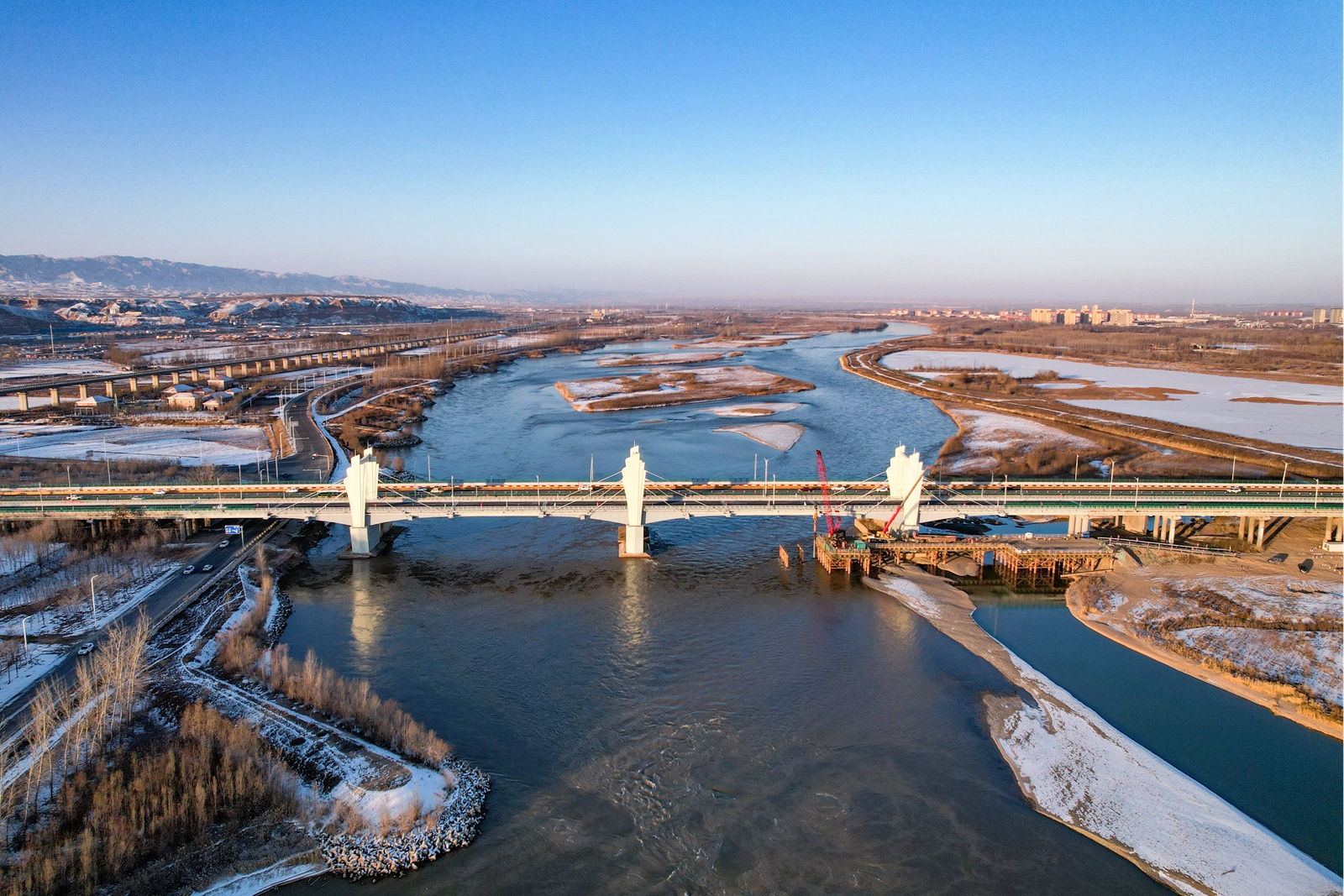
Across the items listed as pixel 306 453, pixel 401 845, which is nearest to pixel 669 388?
pixel 306 453

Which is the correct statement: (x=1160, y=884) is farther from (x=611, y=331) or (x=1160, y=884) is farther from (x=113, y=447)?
(x=611, y=331)

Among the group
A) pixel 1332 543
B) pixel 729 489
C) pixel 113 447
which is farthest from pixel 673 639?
pixel 113 447

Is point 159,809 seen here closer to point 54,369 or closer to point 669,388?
point 669,388

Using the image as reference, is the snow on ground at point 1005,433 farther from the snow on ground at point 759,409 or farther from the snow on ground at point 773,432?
the snow on ground at point 759,409

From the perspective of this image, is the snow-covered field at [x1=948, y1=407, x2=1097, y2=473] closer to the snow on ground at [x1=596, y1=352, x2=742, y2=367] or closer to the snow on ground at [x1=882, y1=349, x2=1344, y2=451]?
the snow on ground at [x1=882, y1=349, x2=1344, y2=451]

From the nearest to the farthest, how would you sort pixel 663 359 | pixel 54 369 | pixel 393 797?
1. pixel 393 797
2. pixel 54 369
3. pixel 663 359

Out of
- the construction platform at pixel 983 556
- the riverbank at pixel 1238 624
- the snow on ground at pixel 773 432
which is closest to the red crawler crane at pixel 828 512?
the construction platform at pixel 983 556

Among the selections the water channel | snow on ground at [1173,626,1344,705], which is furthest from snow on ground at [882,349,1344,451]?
the water channel
